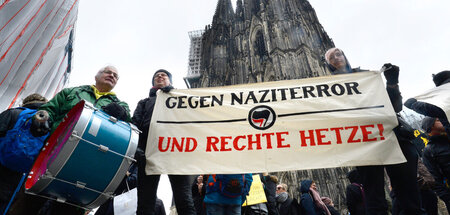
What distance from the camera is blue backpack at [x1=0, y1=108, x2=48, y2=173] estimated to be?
6.16 feet

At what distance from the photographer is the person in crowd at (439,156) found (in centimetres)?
270

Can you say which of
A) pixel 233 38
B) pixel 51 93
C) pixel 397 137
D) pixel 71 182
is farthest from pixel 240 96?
pixel 233 38

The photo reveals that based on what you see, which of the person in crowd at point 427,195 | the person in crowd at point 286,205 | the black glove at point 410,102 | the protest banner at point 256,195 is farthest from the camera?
the person in crowd at point 286,205

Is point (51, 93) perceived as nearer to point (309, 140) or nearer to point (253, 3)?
point (309, 140)

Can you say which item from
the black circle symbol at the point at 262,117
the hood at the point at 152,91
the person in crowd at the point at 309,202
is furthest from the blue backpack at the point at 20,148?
the person in crowd at the point at 309,202

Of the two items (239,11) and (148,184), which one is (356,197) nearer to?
(148,184)

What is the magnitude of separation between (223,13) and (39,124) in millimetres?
33915

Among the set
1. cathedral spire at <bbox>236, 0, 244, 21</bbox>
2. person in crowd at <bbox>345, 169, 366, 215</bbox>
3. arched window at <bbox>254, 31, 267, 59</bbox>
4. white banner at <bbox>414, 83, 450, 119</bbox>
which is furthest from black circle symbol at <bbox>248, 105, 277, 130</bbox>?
cathedral spire at <bbox>236, 0, 244, 21</bbox>

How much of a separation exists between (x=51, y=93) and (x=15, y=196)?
560 centimetres

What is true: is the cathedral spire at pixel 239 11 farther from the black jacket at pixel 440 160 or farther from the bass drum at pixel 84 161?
the bass drum at pixel 84 161

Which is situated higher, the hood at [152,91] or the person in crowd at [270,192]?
the hood at [152,91]

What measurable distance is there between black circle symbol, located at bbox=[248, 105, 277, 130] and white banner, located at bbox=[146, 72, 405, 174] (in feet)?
0.03

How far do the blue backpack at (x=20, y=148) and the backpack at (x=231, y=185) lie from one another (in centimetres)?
209

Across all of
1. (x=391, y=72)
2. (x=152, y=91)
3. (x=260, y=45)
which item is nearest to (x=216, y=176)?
(x=152, y=91)
